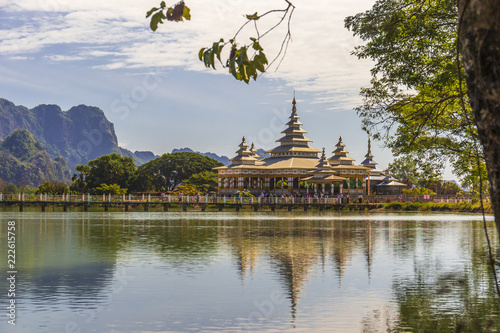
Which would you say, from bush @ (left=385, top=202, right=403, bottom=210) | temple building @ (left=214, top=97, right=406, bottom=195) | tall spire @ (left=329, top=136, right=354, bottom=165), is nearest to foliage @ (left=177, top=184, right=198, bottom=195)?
temple building @ (left=214, top=97, right=406, bottom=195)

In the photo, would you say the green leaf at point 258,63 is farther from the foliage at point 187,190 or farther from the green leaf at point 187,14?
the foliage at point 187,190

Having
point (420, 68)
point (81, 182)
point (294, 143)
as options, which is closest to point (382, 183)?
point (294, 143)

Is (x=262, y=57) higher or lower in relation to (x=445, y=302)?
higher

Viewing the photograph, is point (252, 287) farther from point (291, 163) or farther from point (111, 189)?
point (291, 163)

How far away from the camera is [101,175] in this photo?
90.9m

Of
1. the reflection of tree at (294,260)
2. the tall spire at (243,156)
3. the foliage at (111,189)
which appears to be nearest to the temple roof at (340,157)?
the tall spire at (243,156)

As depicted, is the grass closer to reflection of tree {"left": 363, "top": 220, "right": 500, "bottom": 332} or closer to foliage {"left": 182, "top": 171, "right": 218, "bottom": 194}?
foliage {"left": 182, "top": 171, "right": 218, "bottom": 194}

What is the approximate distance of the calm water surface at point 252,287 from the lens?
10.3 metres

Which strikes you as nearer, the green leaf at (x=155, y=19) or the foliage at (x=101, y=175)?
the green leaf at (x=155, y=19)

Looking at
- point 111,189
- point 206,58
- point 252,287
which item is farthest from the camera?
point 111,189

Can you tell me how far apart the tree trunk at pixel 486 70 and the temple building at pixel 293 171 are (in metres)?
78.8

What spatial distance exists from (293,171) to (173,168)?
25398 mm

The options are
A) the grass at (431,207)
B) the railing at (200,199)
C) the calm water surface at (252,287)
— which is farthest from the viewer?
the grass at (431,207)

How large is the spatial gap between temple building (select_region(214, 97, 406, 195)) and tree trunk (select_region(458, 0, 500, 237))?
7884 cm
